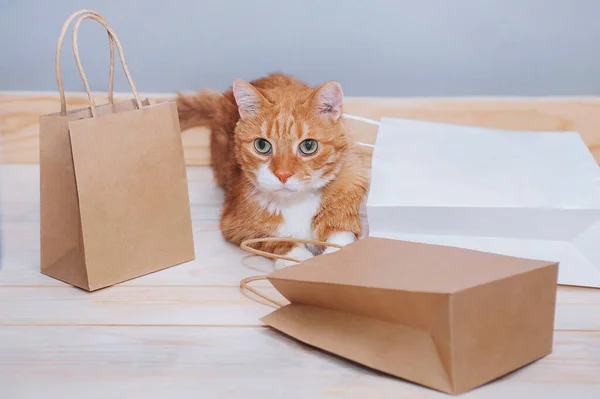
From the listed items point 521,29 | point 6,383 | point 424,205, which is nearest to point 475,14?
point 521,29

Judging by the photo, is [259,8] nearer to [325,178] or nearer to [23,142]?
[325,178]

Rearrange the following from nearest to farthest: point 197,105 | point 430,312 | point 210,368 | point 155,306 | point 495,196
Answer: point 430,312, point 210,368, point 155,306, point 495,196, point 197,105

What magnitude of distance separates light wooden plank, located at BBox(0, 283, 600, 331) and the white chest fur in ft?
0.64

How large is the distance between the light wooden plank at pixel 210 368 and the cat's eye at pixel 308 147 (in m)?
0.44

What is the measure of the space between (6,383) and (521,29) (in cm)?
150

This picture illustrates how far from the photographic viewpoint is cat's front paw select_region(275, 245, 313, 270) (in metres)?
1.42

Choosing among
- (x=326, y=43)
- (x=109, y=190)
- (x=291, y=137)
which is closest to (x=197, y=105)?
(x=326, y=43)

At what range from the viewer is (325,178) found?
1452 mm

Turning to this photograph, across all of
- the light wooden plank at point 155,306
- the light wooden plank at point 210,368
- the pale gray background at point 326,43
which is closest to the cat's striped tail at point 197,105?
the pale gray background at point 326,43

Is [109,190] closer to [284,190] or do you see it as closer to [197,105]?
[284,190]

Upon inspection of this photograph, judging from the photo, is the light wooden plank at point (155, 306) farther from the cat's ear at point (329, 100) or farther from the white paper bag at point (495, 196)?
the cat's ear at point (329, 100)

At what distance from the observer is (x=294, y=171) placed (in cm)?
139

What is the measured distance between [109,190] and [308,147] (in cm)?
42

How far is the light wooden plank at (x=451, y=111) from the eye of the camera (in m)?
1.86
